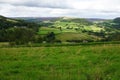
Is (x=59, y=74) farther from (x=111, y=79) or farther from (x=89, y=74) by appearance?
(x=111, y=79)

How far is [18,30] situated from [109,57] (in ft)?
374

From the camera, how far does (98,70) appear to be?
14.2 m

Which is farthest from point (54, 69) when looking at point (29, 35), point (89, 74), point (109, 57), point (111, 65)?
point (29, 35)

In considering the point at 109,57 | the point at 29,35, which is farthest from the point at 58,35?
the point at 109,57

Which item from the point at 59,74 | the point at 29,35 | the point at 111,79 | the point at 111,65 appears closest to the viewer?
the point at 111,79

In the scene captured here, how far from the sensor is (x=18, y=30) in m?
130

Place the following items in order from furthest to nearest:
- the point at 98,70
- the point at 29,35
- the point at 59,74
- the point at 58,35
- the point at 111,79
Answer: the point at 58,35 → the point at 29,35 → the point at 98,70 → the point at 59,74 → the point at 111,79

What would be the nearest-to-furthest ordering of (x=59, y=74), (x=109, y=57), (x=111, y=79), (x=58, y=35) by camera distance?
(x=111, y=79)
(x=59, y=74)
(x=109, y=57)
(x=58, y=35)

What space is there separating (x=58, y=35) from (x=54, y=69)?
418ft

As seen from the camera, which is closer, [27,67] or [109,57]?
[27,67]

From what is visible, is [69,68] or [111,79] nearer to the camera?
[111,79]

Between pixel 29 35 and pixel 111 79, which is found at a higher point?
pixel 111 79

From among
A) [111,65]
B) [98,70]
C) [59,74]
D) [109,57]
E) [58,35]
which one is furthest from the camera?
[58,35]

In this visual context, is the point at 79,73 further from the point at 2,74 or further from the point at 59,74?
the point at 2,74
